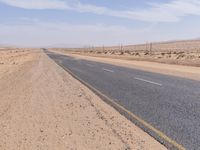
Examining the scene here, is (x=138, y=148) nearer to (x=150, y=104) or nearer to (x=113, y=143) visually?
(x=113, y=143)

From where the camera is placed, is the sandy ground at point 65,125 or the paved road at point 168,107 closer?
the sandy ground at point 65,125

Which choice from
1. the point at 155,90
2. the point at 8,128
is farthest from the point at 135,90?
the point at 8,128

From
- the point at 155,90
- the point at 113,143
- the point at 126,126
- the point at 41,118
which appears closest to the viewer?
the point at 113,143

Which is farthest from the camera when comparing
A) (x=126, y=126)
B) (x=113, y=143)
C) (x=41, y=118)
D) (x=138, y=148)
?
(x=41, y=118)

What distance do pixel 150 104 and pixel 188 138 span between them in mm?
3647

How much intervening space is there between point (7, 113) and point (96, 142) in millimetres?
4017

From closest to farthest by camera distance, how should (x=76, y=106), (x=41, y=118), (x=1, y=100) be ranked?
(x=41, y=118)
(x=76, y=106)
(x=1, y=100)

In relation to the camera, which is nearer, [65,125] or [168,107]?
[65,125]

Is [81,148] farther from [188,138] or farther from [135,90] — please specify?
[135,90]

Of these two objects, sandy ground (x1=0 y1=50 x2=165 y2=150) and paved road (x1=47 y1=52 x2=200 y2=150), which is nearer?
sandy ground (x1=0 y1=50 x2=165 y2=150)

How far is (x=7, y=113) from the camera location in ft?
31.1

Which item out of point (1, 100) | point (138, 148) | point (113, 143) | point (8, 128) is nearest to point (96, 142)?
point (113, 143)

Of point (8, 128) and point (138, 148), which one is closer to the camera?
point (138, 148)

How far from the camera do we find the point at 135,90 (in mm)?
13109
